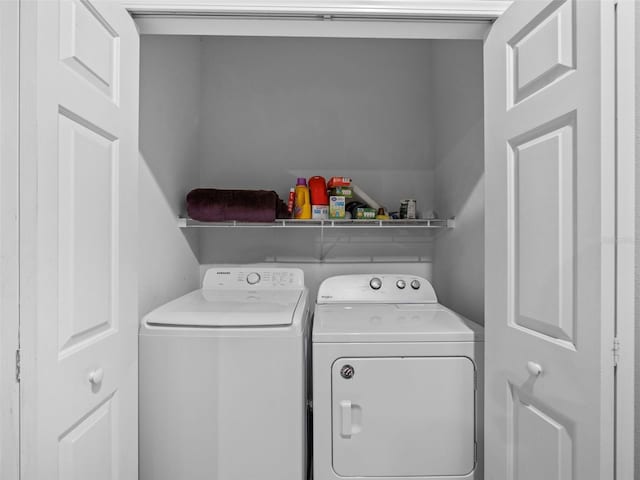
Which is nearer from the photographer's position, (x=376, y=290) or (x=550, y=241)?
(x=550, y=241)

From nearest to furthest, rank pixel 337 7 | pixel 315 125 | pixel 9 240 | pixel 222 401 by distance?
pixel 9 240
pixel 337 7
pixel 222 401
pixel 315 125

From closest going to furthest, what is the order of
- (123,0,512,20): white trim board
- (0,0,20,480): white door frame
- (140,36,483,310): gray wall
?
1. (0,0,20,480): white door frame
2. (123,0,512,20): white trim board
3. (140,36,483,310): gray wall

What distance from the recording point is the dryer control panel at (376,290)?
7.20ft

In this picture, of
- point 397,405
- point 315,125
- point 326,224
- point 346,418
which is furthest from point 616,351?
point 315,125

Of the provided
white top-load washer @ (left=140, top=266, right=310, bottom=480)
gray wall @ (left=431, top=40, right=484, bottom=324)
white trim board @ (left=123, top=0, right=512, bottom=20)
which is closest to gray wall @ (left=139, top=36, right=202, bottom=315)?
white top-load washer @ (left=140, top=266, right=310, bottom=480)

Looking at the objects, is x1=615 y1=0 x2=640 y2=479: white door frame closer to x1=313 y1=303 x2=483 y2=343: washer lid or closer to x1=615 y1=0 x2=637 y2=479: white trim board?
x1=615 y1=0 x2=637 y2=479: white trim board

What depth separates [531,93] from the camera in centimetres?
110

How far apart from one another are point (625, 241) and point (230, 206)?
1.78 meters

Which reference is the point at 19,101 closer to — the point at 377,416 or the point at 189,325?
the point at 189,325

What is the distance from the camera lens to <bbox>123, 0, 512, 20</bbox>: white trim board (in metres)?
1.26

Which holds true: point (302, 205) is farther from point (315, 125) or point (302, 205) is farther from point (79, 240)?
point (79, 240)

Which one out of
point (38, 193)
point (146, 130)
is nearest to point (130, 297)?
point (38, 193)

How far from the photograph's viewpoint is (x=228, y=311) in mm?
1583

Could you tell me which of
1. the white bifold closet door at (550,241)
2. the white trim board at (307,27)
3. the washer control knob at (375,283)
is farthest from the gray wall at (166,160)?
the white bifold closet door at (550,241)
